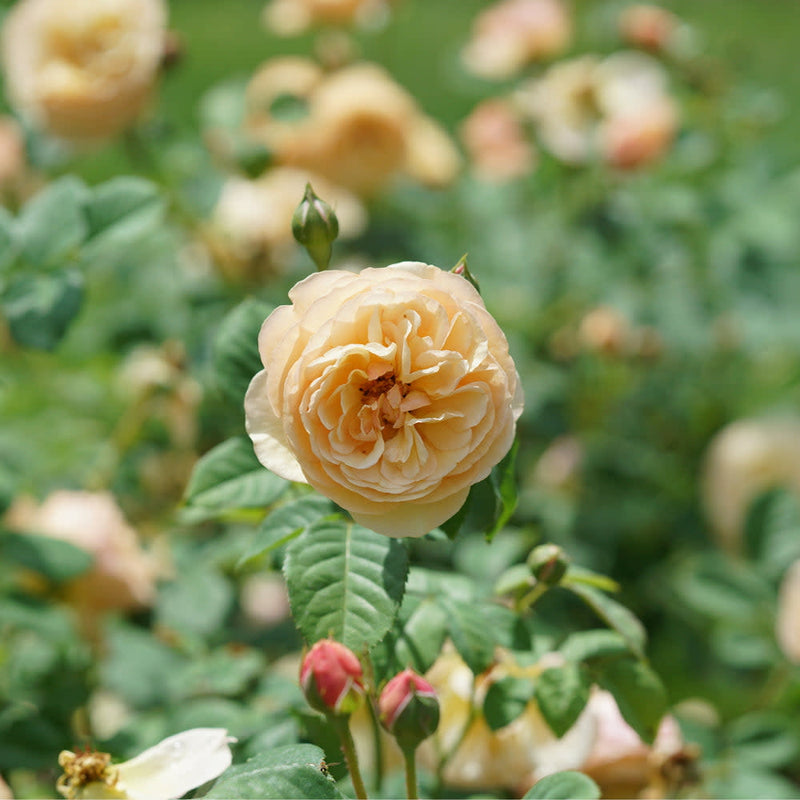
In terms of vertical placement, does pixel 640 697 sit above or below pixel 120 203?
below

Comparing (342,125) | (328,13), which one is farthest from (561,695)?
(328,13)

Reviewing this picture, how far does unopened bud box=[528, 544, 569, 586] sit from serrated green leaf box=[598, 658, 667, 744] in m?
0.08

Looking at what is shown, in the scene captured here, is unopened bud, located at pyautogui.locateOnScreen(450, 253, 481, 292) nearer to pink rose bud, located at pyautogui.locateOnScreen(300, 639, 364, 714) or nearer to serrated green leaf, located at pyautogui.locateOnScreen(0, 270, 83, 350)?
pink rose bud, located at pyautogui.locateOnScreen(300, 639, 364, 714)

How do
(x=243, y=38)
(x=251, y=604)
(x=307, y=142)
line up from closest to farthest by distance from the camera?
(x=251, y=604) < (x=307, y=142) < (x=243, y=38)

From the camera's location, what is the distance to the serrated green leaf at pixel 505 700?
621 mm

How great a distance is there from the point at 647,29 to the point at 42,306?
1037 mm

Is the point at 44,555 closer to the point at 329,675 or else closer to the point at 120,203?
the point at 120,203

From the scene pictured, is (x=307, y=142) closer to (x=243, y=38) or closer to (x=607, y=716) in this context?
(x=607, y=716)

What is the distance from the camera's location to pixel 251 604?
4.23ft

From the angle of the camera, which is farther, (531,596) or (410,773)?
(531,596)

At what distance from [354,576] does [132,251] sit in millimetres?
1022

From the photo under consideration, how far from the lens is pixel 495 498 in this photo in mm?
576

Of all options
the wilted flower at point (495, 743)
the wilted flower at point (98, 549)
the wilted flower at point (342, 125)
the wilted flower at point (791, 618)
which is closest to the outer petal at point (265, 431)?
Result: the wilted flower at point (495, 743)

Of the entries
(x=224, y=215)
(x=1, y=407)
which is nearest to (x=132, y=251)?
(x=224, y=215)
